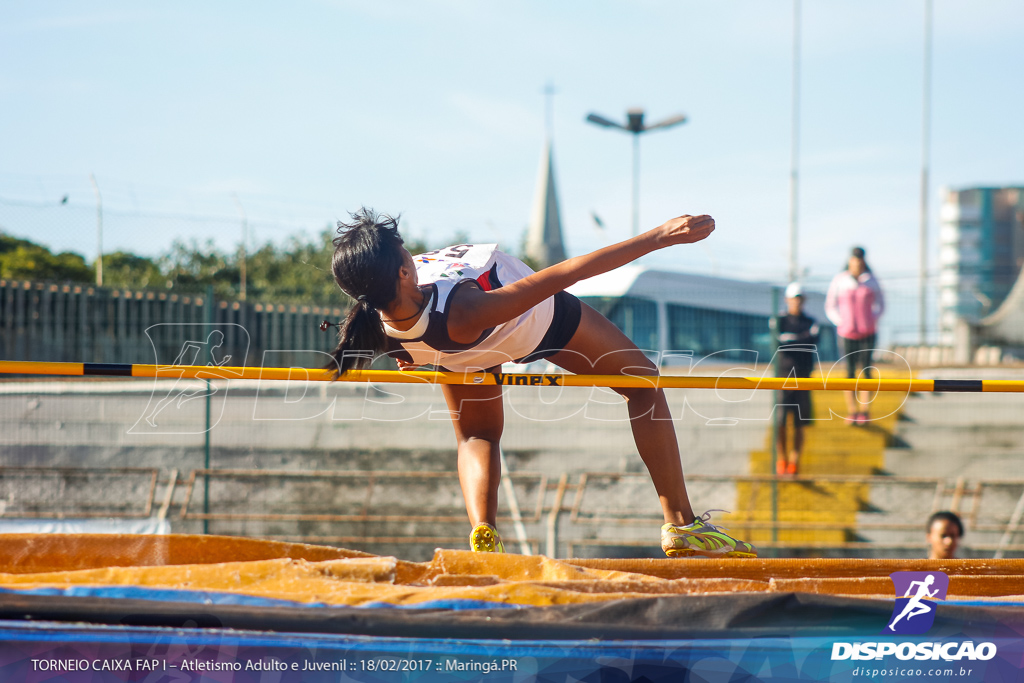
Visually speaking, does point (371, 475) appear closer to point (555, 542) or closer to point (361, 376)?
point (555, 542)

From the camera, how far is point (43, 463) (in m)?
6.73

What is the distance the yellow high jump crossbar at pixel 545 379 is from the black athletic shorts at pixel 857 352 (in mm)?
4894

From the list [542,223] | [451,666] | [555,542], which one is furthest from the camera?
[542,223]

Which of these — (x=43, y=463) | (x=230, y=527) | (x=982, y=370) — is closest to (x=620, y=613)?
(x=230, y=527)

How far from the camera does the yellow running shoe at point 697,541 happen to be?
3.02m

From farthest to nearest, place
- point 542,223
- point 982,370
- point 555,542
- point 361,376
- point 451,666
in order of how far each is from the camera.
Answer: point 542,223, point 982,370, point 555,542, point 361,376, point 451,666

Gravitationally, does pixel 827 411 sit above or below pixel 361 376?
below

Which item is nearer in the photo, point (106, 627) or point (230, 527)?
point (106, 627)

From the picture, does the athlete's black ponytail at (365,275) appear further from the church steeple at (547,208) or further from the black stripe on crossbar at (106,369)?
the church steeple at (547,208)

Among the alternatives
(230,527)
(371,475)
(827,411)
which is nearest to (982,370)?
(827,411)

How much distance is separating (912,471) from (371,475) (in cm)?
490

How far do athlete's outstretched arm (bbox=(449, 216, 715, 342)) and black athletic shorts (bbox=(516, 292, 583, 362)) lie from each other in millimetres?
440

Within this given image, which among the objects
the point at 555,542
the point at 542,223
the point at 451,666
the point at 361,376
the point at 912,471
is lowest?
the point at 555,542

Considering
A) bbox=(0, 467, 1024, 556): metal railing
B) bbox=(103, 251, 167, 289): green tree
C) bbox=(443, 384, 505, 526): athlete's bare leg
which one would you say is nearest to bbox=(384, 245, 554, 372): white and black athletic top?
bbox=(443, 384, 505, 526): athlete's bare leg
